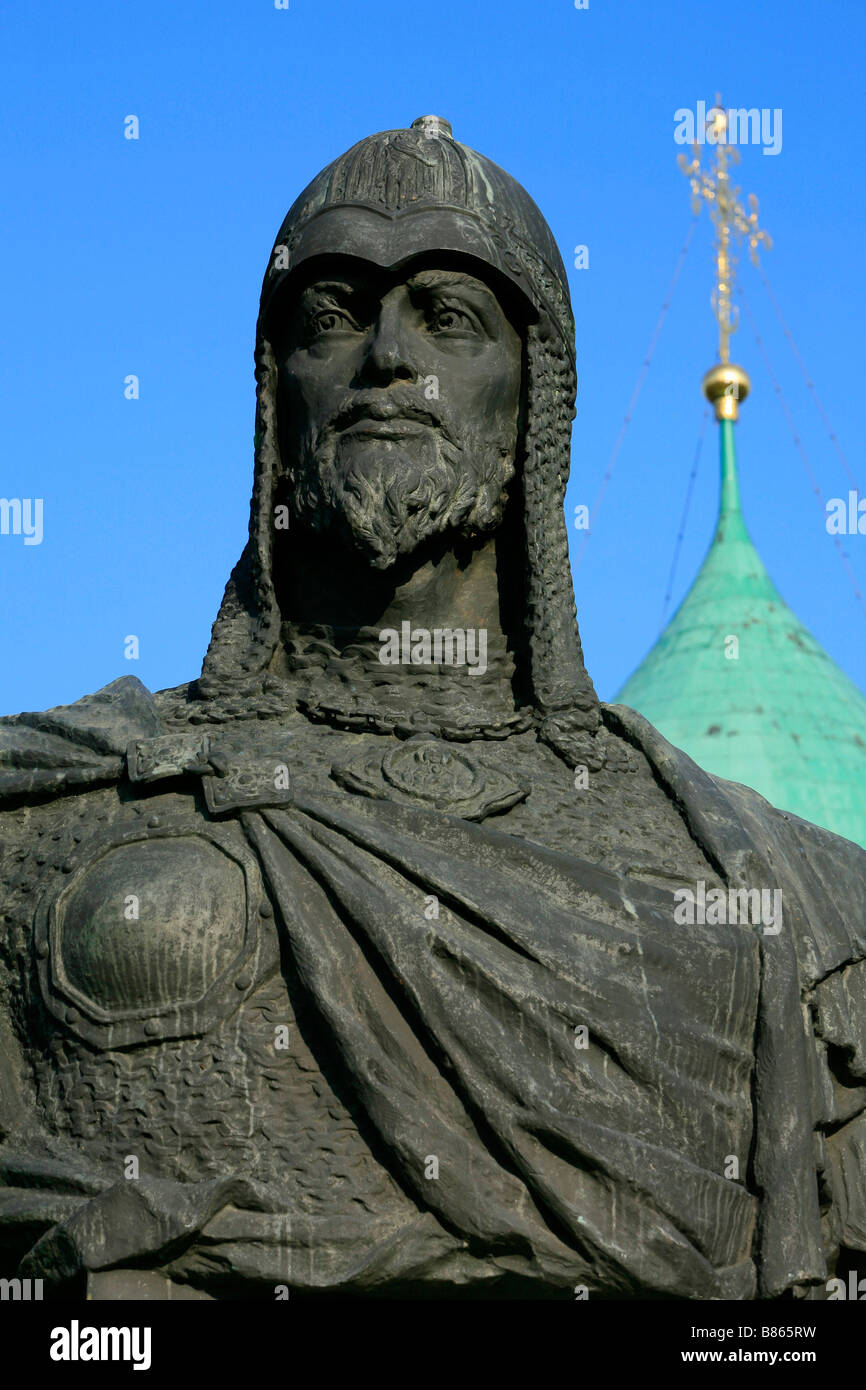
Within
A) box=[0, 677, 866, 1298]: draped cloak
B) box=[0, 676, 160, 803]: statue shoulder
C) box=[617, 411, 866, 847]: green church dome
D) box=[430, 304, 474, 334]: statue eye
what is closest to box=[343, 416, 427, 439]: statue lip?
box=[430, 304, 474, 334]: statue eye

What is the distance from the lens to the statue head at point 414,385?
909 centimetres

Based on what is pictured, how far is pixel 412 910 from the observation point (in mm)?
8070

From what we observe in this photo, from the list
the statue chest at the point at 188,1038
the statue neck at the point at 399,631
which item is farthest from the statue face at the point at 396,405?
the statue chest at the point at 188,1038

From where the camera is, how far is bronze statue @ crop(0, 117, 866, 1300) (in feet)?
25.6

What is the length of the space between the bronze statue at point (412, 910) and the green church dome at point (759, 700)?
19916 millimetres

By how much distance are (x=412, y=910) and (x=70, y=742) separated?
1.51 meters

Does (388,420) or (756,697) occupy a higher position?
(756,697)

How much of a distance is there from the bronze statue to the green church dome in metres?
19.9

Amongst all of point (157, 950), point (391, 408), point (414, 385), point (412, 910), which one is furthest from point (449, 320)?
point (157, 950)

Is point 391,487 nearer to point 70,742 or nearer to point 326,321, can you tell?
point 326,321
